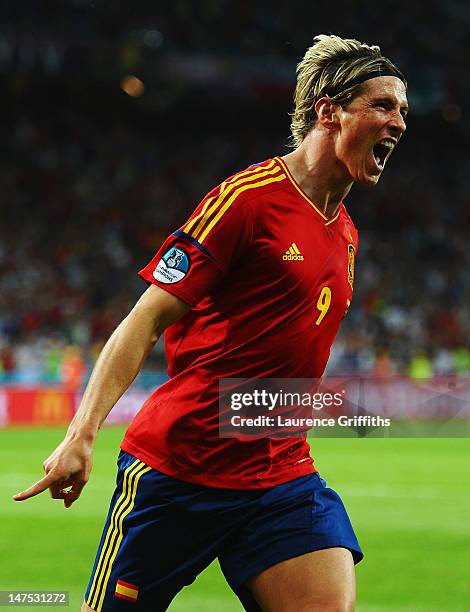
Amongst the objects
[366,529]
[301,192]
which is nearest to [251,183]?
[301,192]

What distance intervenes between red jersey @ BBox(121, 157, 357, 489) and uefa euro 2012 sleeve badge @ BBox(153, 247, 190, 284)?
2cm

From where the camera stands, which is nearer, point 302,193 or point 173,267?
point 173,267

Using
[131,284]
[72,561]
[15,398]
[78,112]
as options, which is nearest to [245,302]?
[72,561]

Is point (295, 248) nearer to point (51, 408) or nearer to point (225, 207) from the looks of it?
point (225, 207)

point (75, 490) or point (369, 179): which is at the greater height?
point (369, 179)

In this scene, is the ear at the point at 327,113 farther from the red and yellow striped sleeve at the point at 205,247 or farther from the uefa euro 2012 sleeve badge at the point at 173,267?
the uefa euro 2012 sleeve badge at the point at 173,267

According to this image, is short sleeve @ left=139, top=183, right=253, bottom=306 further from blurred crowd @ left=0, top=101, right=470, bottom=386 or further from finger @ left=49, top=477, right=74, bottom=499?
Result: blurred crowd @ left=0, top=101, right=470, bottom=386

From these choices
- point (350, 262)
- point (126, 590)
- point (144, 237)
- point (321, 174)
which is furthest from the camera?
point (144, 237)

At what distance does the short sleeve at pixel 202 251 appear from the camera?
9.96 feet

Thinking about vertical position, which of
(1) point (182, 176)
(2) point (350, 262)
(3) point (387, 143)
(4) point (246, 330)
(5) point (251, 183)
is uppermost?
(1) point (182, 176)

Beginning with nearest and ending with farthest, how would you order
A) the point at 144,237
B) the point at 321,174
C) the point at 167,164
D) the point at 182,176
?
the point at 321,174, the point at 144,237, the point at 182,176, the point at 167,164

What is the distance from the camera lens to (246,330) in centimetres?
320

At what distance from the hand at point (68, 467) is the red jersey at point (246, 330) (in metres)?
0.42

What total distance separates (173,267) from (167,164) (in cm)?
2775
